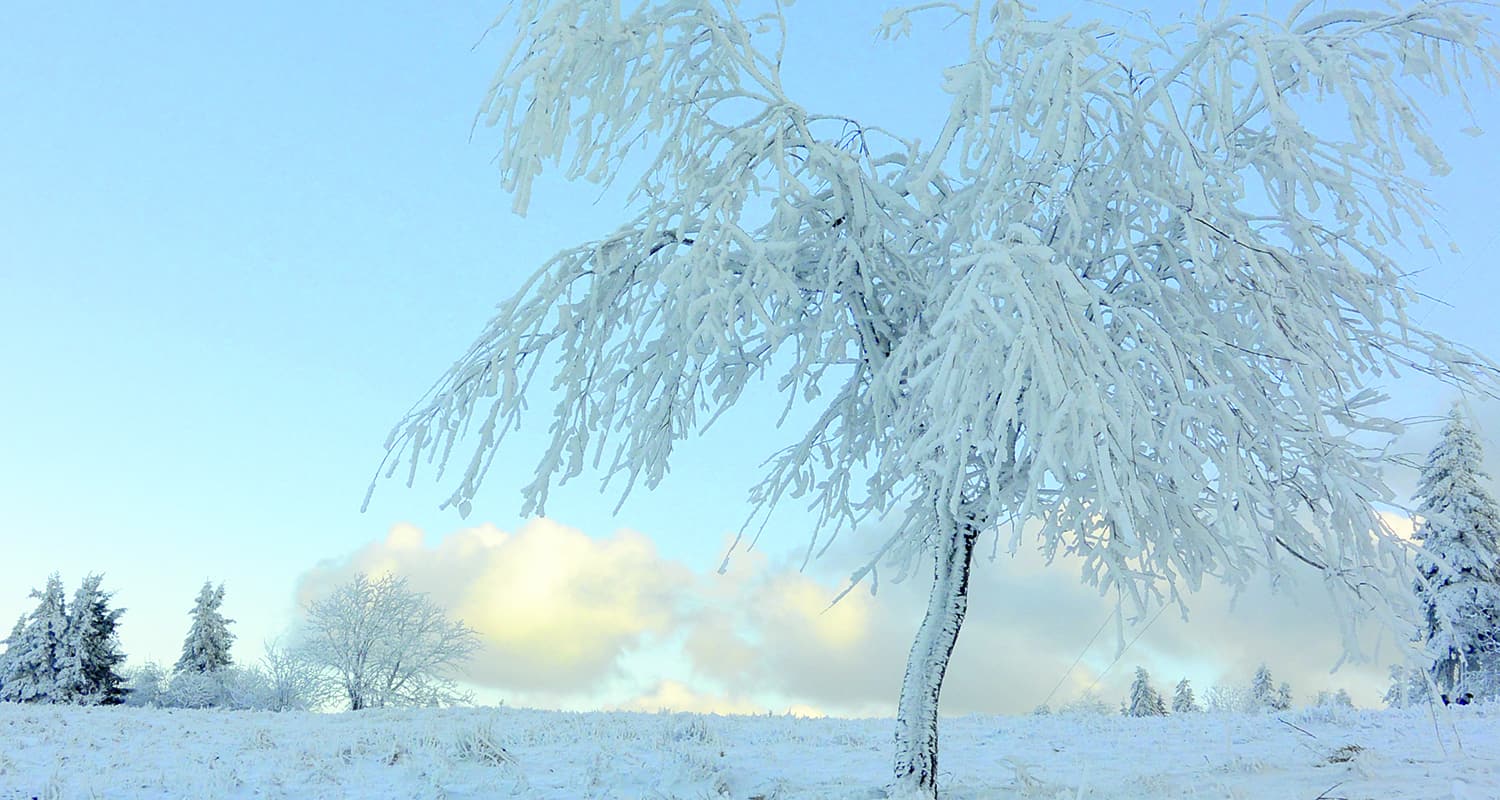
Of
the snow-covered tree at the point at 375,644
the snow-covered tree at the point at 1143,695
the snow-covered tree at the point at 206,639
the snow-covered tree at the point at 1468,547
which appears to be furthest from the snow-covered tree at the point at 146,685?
the snow-covered tree at the point at 1468,547

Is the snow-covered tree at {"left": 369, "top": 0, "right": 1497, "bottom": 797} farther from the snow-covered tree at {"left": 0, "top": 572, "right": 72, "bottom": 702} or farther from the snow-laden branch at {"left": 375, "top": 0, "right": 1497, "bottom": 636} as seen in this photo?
the snow-covered tree at {"left": 0, "top": 572, "right": 72, "bottom": 702}

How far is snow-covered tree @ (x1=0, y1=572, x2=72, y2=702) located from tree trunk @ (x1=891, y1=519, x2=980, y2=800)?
4134 centimetres

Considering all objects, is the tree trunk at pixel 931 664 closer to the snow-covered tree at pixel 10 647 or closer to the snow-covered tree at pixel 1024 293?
the snow-covered tree at pixel 1024 293

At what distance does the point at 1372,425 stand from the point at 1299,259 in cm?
140

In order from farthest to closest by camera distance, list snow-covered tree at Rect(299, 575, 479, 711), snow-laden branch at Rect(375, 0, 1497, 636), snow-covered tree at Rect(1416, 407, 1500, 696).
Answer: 1. snow-covered tree at Rect(299, 575, 479, 711)
2. snow-covered tree at Rect(1416, 407, 1500, 696)
3. snow-laden branch at Rect(375, 0, 1497, 636)

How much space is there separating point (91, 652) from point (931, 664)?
4176 cm

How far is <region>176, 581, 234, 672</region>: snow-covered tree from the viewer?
43.2 meters

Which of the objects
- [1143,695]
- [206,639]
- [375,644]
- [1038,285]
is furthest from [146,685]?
[1038,285]

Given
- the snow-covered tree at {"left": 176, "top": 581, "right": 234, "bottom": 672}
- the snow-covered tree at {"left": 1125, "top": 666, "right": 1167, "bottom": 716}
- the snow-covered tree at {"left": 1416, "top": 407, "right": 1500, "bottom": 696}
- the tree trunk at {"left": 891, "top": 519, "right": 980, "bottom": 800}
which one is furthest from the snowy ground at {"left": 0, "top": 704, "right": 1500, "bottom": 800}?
the snow-covered tree at {"left": 176, "top": 581, "right": 234, "bottom": 672}

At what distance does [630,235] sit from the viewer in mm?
→ 8211

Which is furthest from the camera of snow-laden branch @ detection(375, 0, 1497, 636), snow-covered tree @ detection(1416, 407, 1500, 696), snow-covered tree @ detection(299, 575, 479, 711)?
snow-covered tree @ detection(299, 575, 479, 711)

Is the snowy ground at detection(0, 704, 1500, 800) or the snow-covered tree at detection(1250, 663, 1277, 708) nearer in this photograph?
the snowy ground at detection(0, 704, 1500, 800)

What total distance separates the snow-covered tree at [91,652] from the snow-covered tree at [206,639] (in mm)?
3013

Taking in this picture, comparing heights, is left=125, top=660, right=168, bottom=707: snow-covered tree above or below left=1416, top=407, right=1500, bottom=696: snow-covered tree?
below
